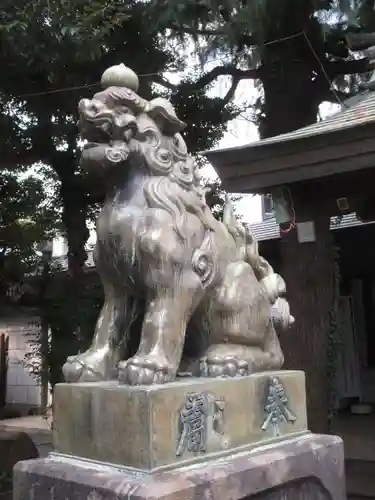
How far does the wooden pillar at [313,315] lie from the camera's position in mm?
3514

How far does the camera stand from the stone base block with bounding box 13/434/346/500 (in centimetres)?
139

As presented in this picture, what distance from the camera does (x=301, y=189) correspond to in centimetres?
367

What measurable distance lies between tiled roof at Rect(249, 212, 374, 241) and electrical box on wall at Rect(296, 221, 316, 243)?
195 centimetres

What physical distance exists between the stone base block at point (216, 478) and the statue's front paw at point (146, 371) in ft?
0.71

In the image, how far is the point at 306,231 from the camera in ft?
12.1

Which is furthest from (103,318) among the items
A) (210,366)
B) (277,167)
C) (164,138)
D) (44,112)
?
(44,112)

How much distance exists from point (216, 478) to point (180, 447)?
115 millimetres

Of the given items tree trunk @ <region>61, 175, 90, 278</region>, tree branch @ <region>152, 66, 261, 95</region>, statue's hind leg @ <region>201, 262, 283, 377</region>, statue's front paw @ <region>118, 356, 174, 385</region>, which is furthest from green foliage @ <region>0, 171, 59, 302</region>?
statue's front paw @ <region>118, 356, 174, 385</region>

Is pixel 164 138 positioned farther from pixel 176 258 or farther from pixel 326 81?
pixel 326 81

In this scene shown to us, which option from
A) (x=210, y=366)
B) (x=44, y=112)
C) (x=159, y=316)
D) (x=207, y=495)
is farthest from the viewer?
(x=44, y=112)

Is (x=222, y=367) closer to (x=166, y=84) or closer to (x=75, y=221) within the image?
(x=75, y=221)

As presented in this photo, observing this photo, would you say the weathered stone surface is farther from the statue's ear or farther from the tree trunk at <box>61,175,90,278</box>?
the tree trunk at <box>61,175,90,278</box>

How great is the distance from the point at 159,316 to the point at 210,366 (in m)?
0.25

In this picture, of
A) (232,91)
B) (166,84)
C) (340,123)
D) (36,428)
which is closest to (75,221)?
(166,84)
